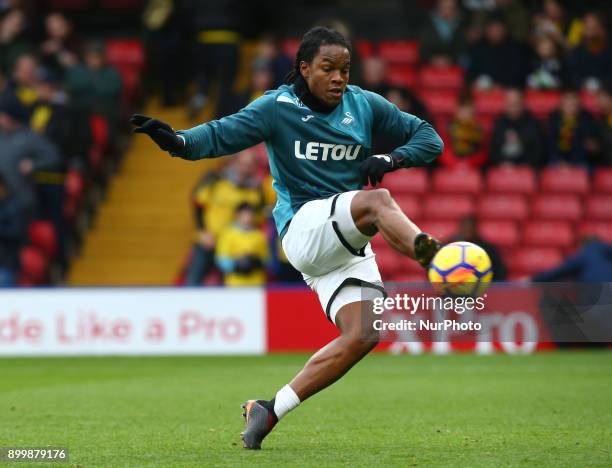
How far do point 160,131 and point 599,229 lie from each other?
35.9 feet

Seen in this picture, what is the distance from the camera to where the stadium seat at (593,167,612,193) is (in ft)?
55.3

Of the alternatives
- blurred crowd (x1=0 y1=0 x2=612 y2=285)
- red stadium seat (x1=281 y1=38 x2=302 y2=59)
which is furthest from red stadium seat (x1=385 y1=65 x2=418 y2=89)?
red stadium seat (x1=281 y1=38 x2=302 y2=59)

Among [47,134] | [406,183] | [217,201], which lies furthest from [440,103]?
[47,134]

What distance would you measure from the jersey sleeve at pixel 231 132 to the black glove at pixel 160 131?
8 centimetres

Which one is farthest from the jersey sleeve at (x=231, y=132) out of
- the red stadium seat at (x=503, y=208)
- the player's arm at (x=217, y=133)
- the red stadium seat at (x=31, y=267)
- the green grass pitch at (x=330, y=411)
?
the red stadium seat at (x=503, y=208)

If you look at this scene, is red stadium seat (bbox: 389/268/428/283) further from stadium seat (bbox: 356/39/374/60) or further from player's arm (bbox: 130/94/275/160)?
player's arm (bbox: 130/94/275/160)

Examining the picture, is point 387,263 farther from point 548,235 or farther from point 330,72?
point 330,72

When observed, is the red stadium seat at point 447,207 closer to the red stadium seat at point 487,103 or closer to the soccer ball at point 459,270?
the red stadium seat at point 487,103

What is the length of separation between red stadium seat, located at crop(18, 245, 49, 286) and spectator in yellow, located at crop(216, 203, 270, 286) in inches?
95.5

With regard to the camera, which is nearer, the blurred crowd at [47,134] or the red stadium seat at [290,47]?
the blurred crowd at [47,134]

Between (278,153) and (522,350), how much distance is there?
8.20m

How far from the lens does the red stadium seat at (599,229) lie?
1614 cm

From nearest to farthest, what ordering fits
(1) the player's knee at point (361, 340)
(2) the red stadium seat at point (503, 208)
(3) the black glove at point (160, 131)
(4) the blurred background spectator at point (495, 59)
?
(3) the black glove at point (160, 131), (1) the player's knee at point (361, 340), (2) the red stadium seat at point (503, 208), (4) the blurred background spectator at point (495, 59)

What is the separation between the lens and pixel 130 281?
17.1 meters
